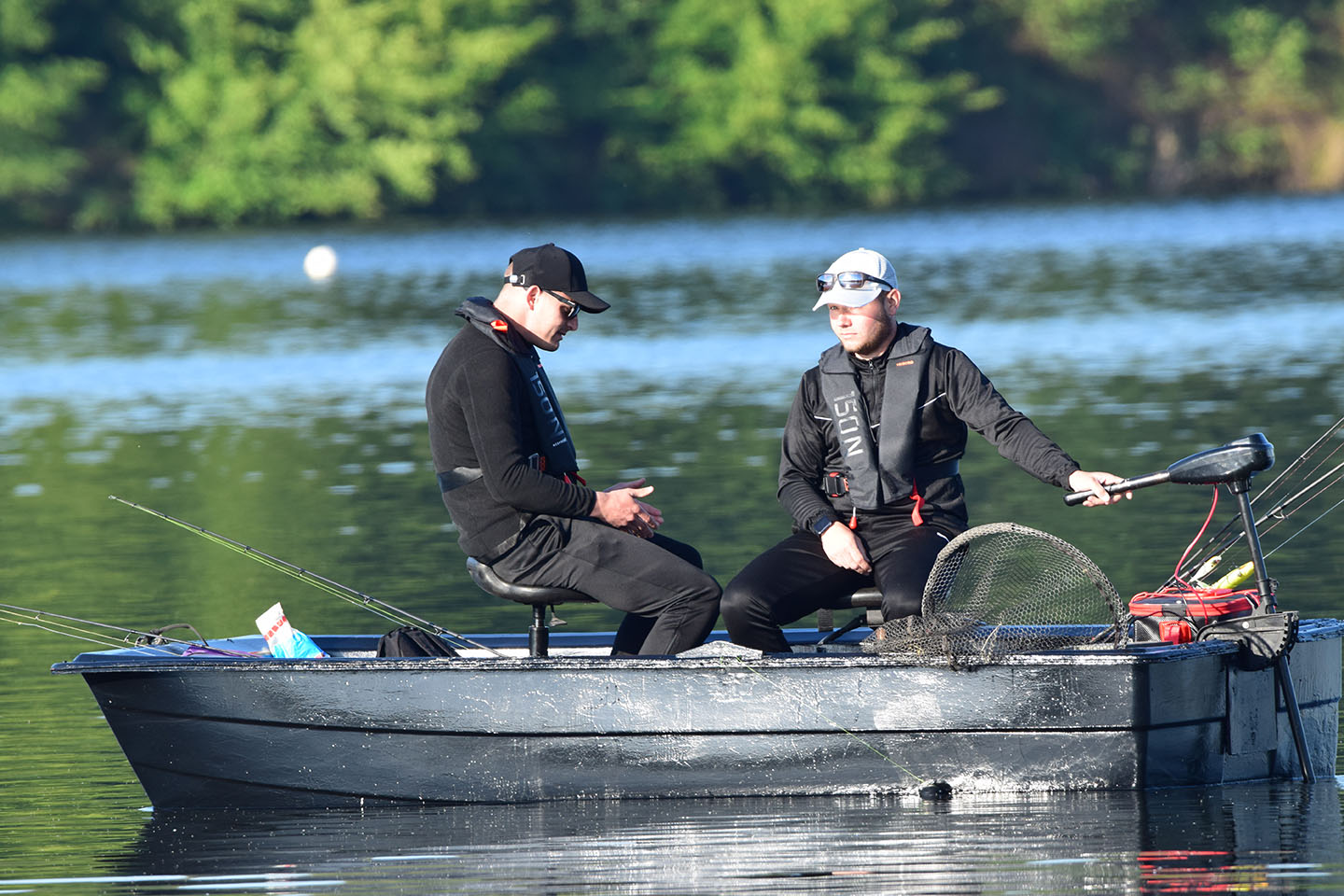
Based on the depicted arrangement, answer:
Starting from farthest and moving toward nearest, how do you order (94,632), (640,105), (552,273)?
1. (640,105)
2. (94,632)
3. (552,273)

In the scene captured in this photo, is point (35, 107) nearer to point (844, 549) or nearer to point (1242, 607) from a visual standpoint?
point (844, 549)

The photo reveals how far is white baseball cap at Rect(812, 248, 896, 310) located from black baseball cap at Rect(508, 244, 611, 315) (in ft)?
2.48

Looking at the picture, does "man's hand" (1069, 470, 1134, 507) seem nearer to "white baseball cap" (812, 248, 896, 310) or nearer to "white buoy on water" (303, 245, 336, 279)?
"white baseball cap" (812, 248, 896, 310)

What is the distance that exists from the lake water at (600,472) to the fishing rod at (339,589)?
0.16 m

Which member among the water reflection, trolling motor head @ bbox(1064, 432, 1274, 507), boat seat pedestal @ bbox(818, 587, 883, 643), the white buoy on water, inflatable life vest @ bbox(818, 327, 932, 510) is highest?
the white buoy on water

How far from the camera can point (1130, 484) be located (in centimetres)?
691

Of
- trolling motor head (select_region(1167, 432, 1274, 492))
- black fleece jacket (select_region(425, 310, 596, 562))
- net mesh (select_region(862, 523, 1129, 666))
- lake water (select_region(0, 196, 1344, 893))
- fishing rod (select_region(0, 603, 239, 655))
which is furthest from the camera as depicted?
fishing rod (select_region(0, 603, 239, 655))

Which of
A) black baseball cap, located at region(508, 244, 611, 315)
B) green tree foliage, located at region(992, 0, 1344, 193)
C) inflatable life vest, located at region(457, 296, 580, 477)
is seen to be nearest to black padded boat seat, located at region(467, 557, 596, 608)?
inflatable life vest, located at region(457, 296, 580, 477)

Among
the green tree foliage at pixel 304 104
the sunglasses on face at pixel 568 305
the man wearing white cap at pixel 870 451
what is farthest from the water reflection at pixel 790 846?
the green tree foliage at pixel 304 104

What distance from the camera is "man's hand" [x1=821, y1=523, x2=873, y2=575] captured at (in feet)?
24.2

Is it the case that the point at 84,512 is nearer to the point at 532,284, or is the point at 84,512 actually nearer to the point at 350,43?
the point at 532,284

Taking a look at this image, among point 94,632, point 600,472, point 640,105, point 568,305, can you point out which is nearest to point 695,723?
point 568,305

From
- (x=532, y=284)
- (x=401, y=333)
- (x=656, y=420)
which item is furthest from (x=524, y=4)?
(x=532, y=284)

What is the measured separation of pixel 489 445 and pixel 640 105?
53286mm
